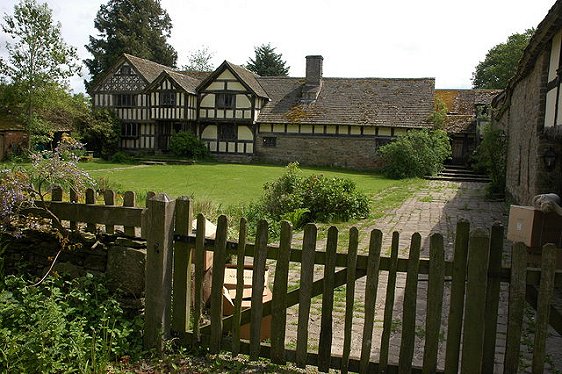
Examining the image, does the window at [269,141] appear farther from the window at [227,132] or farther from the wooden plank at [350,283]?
the wooden plank at [350,283]

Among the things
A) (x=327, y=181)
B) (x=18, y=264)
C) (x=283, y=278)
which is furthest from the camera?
(x=327, y=181)

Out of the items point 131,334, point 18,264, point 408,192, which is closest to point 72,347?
point 131,334

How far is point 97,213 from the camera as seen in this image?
15.4 feet

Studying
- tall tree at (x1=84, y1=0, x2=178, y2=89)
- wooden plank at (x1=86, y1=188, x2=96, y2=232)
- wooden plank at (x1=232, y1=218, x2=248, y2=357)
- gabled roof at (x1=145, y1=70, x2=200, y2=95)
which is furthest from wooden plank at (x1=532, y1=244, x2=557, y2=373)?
tall tree at (x1=84, y1=0, x2=178, y2=89)

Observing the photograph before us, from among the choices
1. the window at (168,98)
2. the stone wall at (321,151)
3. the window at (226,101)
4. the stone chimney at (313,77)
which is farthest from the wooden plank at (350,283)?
the window at (168,98)

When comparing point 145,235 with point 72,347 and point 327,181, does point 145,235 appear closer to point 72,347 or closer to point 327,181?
point 72,347

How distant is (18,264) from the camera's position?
202 inches

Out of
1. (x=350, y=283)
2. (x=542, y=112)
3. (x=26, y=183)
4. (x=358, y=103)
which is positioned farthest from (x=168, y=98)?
(x=350, y=283)

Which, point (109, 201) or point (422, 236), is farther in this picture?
point (422, 236)

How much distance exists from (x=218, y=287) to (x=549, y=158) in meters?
8.07

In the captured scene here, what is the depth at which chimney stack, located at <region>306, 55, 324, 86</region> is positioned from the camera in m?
35.9

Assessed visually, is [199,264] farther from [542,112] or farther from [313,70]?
[313,70]

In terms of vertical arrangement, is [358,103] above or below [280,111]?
above

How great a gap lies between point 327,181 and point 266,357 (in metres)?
9.24
